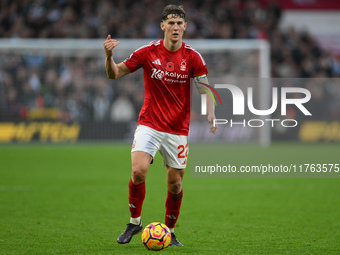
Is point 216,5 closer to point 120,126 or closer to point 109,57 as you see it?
point 120,126

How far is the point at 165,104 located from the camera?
6.21 m

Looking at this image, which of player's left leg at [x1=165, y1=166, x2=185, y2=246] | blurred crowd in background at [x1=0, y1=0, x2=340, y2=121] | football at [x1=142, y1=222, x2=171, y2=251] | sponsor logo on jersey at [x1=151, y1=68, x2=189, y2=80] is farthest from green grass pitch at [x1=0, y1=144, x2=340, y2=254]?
blurred crowd in background at [x1=0, y1=0, x2=340, y2=121]

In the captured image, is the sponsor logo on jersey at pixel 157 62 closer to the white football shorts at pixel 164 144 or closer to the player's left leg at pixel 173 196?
the white football shorts at pixel 164 144

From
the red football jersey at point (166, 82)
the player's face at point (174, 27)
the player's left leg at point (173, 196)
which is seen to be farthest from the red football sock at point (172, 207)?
the player's face at point (174, 27)

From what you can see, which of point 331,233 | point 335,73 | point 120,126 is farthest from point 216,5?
point 331,233

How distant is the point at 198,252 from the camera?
5758 millimetres

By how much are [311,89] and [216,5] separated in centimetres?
675

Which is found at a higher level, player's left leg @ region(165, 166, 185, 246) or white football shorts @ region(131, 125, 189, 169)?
white football shorts @ region(131, 125, 189, 169)

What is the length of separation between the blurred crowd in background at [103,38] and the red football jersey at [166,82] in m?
13.5

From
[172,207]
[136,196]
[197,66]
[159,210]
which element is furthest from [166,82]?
[159,210]

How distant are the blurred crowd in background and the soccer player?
13.5 m

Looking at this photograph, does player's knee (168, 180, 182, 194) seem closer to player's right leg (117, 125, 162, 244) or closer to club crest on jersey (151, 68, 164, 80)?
player's right leg (117, 125, 162, 244)

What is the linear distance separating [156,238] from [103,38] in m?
17.3

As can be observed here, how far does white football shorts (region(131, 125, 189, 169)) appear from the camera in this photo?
6090mm
